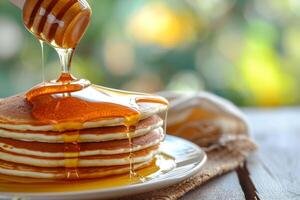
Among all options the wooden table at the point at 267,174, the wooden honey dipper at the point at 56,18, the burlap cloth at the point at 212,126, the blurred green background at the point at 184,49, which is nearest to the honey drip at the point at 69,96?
the wooden honey dipper at the point at 56,18

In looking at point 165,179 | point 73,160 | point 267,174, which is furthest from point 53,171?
point 267,174

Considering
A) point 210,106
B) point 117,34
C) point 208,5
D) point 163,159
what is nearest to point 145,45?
point 117,34

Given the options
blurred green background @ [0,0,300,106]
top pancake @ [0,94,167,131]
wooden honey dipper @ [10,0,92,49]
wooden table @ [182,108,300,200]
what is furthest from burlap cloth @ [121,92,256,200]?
blurred green background @ [0,0,300,106]

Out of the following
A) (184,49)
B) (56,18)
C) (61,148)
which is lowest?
(184,49)

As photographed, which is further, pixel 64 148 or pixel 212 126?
pixel 212 126

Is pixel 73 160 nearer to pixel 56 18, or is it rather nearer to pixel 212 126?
pixel 56 18

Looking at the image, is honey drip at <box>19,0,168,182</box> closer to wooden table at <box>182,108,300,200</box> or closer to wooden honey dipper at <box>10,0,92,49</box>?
wooden honey dipper at <box>10,0,92,49</box>

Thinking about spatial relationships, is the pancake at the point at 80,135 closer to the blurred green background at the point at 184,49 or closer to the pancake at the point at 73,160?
the pancake at the point at 73,160
